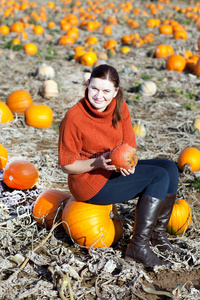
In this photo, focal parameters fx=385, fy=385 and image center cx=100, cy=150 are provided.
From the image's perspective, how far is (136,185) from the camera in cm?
370

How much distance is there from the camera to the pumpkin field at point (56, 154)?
137 inches

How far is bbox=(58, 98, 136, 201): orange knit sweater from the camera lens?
3533mm

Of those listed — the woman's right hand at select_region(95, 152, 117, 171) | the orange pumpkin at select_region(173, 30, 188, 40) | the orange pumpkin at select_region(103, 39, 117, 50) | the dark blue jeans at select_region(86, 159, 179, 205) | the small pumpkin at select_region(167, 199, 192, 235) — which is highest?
the orange pumpkin at select_region(173, 30, 188, 40)

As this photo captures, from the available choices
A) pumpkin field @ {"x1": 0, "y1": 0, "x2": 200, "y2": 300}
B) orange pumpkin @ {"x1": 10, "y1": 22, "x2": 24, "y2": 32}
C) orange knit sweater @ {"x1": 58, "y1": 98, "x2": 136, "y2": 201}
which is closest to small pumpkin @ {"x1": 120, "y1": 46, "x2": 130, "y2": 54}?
pumpkin field @ {"x1": 0, "y1": 0, "x2": 200, "y2": 300}

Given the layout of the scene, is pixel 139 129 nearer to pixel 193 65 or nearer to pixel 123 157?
A: pixel 123 157

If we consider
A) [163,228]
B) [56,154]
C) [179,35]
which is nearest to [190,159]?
[163,228]

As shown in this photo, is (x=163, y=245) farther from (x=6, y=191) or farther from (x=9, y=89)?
(x=9, y=89)

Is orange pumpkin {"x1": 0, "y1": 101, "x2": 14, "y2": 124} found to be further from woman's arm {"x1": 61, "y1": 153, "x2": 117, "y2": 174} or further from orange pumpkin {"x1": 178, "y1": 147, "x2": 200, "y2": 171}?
woman's arm {"x1": 61, "y1": 153, "x2": 117, "y2": 174}

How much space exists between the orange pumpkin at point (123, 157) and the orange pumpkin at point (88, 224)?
622 mm

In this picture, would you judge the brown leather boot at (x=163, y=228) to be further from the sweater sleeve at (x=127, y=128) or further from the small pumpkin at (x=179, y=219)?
the sweater sleeve at (x=127, y=128)

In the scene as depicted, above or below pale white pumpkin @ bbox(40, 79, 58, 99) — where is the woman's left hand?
above

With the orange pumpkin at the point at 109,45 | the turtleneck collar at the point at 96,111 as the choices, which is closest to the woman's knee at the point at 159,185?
the turtleneck collar at the point at 96,111

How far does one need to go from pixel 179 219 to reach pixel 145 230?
0.71 m

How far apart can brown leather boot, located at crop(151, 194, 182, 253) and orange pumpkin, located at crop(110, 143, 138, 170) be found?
0.66m
